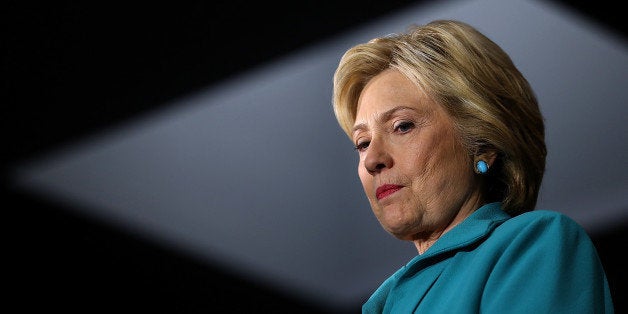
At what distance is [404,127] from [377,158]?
71mm

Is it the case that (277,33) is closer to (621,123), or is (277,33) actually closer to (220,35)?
(220,35)

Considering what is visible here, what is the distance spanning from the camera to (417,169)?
141cm

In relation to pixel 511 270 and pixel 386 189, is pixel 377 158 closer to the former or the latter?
pixel 386 189

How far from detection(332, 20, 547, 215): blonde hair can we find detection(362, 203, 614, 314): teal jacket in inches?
5.0

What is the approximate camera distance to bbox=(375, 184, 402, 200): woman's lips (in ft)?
4.69

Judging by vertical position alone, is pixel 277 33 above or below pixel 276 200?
above

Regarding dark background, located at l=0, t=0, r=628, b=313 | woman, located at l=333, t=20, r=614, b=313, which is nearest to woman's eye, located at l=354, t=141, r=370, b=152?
woman, located at l=333, t=20, r=614, b=313

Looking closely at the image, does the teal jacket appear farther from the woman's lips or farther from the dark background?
the dark background

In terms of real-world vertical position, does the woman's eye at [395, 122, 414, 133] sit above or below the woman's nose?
above

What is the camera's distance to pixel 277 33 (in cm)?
285

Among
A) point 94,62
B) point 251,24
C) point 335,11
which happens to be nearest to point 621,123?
point 335,11

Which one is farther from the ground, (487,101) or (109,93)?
(109,93)

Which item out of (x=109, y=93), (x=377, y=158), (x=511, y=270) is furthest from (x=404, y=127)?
(x=109, y=93)

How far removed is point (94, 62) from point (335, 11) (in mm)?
790
